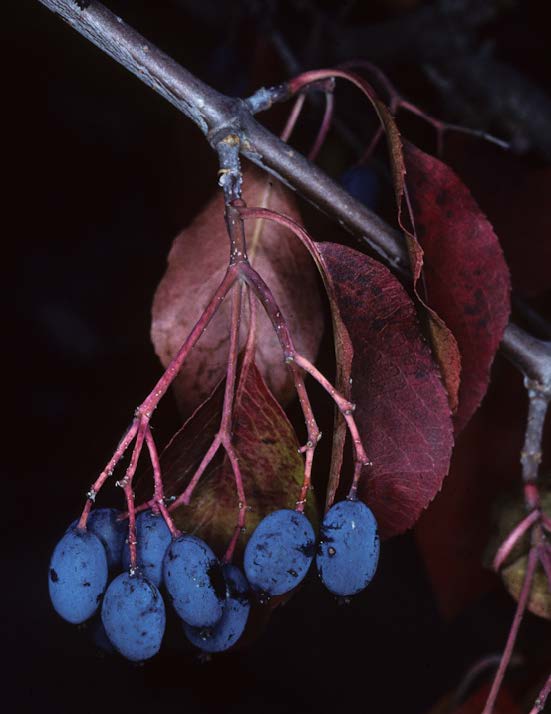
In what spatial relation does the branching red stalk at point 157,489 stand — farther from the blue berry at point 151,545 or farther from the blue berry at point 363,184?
the blue berry at point 363,184

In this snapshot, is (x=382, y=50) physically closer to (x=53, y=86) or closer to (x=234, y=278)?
(x=53, y=86)

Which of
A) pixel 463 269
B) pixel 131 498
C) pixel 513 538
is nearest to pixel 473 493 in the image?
pixel 513 538

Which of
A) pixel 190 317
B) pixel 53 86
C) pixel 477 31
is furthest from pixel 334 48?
pixel 190 317

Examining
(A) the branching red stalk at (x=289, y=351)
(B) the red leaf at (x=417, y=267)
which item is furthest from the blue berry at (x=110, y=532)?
(B) the red leaf at (x=417, y=267)

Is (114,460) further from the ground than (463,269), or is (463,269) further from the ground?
(463,269)

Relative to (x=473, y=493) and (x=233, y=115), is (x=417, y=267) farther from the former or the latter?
(x=473, y=493)

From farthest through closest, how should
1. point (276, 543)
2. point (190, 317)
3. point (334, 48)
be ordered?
1. point (334, 48)
2. point (190, 317)
3. point (276, 543)

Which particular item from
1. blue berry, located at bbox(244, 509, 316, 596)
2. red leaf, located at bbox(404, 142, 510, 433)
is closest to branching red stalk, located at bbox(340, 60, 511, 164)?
red leaf, located at bbox(404, 142, 510, 433)
